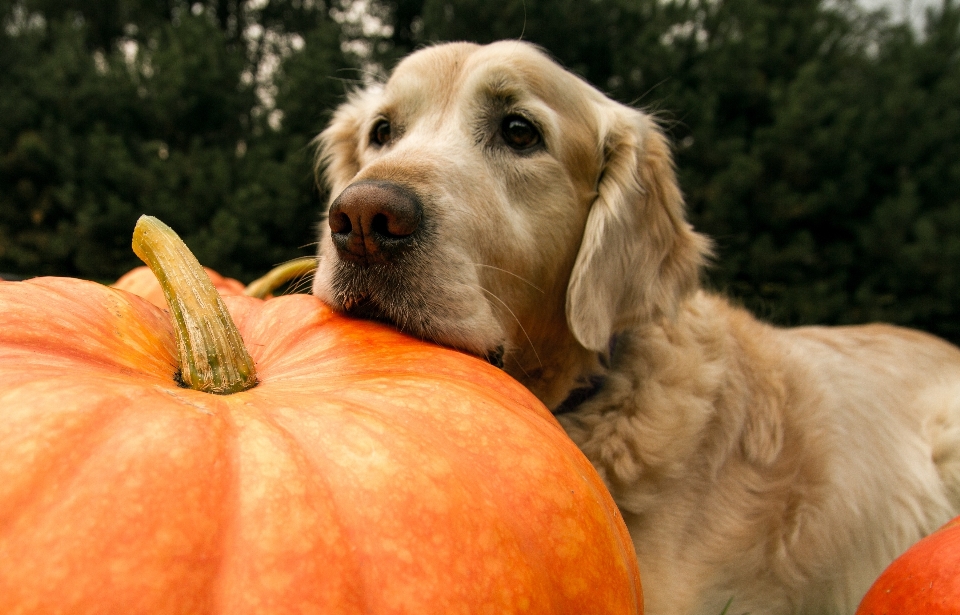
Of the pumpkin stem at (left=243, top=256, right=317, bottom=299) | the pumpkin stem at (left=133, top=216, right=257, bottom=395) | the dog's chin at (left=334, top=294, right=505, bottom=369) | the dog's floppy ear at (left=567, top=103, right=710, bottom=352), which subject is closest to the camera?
the pumpkin stem at (left=133, top=216, right=257, bottom=395)

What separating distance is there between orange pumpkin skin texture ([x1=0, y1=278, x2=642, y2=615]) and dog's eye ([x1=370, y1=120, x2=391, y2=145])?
58.0 inches

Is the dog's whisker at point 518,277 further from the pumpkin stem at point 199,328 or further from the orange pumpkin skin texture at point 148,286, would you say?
the orange pumpkin skin texture at point 148,286

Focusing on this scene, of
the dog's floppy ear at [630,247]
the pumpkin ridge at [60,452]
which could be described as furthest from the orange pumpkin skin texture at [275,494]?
the dog's floppy ear at [630,247]

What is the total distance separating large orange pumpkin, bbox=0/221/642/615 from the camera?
782mm

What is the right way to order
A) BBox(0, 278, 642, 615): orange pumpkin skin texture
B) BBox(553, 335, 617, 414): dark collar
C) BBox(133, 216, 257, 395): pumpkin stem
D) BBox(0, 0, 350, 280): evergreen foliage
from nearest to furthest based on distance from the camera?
BBox(0, 278, 642, 615): orange pumpkin skin texture, BBox(133, 216, 257, 395): pumpkin stem, BBox(553, 335, 617, 414): dark collar, BBox(0, 0, 350, 280): evergreen foliage

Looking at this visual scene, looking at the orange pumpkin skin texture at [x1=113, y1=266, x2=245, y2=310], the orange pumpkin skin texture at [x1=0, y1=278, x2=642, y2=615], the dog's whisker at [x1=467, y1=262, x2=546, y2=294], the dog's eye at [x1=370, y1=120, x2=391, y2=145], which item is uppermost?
the dog's eye at [x1=370, y1=120, x2=391, y2=145]

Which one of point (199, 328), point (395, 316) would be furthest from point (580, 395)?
point (199, 328)

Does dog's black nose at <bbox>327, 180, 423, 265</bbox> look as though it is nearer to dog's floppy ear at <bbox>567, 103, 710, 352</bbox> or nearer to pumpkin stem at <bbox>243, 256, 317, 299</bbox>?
dog's floppy ear at <bbox>567, 103, 710, 352</bbox>

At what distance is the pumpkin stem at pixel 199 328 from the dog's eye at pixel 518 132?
4.01 ft

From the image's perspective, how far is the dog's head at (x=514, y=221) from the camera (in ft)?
5.45

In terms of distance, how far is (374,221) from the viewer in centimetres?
161

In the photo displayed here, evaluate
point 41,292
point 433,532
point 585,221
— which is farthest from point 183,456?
point 585,221

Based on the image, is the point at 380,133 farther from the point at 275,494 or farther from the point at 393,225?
the point at 275,494

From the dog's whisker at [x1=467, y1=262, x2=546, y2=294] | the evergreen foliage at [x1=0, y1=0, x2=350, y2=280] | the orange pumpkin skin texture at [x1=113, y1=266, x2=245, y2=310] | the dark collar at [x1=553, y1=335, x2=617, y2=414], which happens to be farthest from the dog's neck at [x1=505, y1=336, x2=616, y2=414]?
the evergreen foliage at [x1=0, y1=0, x2=350, y2=280]
